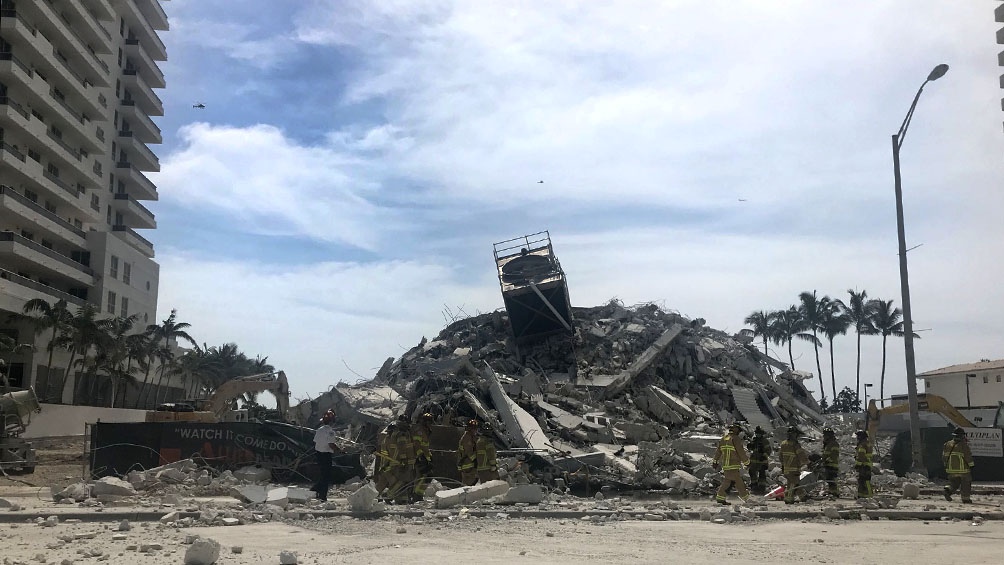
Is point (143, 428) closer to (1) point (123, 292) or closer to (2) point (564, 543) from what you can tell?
(2) point (564, 543)

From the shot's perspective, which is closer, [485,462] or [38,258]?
[485,462]

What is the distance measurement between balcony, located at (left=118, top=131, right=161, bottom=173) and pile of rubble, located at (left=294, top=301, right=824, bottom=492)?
32.5 m

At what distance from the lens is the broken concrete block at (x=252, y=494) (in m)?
13.2

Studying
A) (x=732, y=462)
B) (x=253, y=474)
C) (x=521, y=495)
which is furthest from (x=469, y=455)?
(x=253, y=474)

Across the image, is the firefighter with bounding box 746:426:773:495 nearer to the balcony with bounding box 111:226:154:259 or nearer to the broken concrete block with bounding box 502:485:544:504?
the broken concrete block with bounding box 502:485:544:504

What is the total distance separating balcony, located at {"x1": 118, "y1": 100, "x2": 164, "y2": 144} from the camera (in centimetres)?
5591

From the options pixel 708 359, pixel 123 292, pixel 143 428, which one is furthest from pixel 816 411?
pixel 123 292

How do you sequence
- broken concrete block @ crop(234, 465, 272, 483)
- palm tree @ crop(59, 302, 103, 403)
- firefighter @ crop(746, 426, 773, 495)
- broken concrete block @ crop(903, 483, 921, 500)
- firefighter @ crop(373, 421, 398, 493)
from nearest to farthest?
1. firefighter @ crop(373, 421, 398, 493)
2. broken concrete block @ crop(903, 483, 921, 500)
3. broken concrete block @ crop(234, 465, 272, 483)
4. firefighter @ crop(746, 426, 773, 495)
5. palm tree @ crop(59, 302, 103, 403)

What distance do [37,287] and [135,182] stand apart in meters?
17.6

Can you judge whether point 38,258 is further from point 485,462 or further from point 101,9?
point 485,462

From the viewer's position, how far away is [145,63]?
57750 millimetres

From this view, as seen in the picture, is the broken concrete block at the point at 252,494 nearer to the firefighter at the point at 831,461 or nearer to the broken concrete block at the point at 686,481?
the broken concrete block at the point at 686,481

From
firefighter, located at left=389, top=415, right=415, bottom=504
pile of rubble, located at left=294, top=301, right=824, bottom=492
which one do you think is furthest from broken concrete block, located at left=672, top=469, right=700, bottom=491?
firefighter, located at left=389, top=415, right=415, bottom=504

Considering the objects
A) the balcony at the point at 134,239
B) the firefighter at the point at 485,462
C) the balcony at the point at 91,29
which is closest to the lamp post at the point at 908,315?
the firefighter at the point at 485,462
